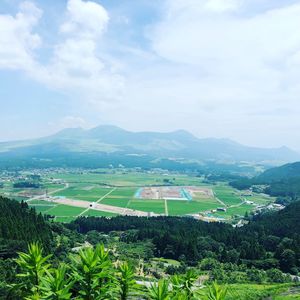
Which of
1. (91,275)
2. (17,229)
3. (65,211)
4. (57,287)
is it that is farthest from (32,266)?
(65,211)

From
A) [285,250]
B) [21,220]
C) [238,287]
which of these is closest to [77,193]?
[21,220]

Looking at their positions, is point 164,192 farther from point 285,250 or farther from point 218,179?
point 285,250

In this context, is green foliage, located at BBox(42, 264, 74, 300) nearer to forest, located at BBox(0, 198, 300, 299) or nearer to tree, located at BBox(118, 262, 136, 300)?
tree, located at BBox(118, 262, 136, 300)

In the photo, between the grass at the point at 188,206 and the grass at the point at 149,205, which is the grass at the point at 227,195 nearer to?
the grass at the point at 188,206

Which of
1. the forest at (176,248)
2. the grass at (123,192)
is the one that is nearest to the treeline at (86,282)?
the forest at (176,248)

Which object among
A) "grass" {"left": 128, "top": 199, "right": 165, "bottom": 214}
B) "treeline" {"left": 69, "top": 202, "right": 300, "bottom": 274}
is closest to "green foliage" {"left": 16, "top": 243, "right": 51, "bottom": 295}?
"treeline" {"left": 69, "top": 202, "right": 300, "bottom": 274}
